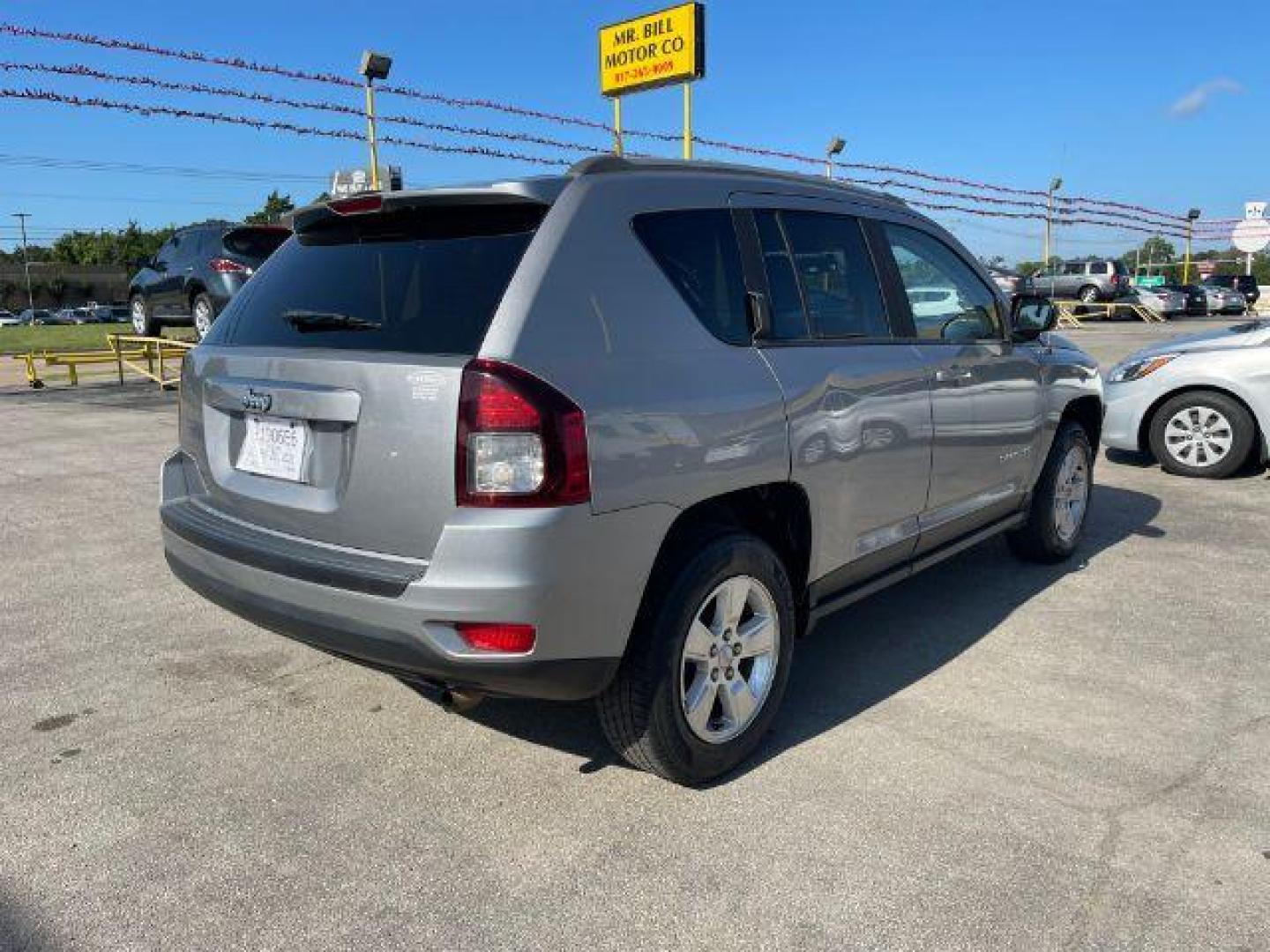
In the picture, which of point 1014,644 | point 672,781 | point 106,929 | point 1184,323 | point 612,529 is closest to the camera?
point 106,929

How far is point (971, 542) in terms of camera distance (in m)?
4.36

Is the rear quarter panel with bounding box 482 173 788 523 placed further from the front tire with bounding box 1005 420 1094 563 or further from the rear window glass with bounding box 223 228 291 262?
the front tire with bounding box 1005 420 1094 563

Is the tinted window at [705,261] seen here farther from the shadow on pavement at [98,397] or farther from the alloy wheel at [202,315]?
the alloy wheel at [202,315]

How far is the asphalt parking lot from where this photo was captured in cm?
233

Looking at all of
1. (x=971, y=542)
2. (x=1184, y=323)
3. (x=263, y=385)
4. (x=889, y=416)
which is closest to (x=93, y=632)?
(x=263, y=385)

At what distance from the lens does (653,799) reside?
2.88m

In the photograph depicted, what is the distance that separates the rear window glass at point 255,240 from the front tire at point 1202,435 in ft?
21.9

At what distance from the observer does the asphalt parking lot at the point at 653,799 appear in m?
2.33

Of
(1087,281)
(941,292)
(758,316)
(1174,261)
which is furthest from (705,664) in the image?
(1174,261)

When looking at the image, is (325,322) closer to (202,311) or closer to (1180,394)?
(1180,394)

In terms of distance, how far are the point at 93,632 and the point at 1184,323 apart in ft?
117

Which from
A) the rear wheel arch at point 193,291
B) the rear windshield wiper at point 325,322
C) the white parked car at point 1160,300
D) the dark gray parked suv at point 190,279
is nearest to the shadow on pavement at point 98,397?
the dark gray parked suv at point 190,279

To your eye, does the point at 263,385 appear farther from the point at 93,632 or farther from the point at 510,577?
the point at 93,632

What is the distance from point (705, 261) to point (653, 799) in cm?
163
